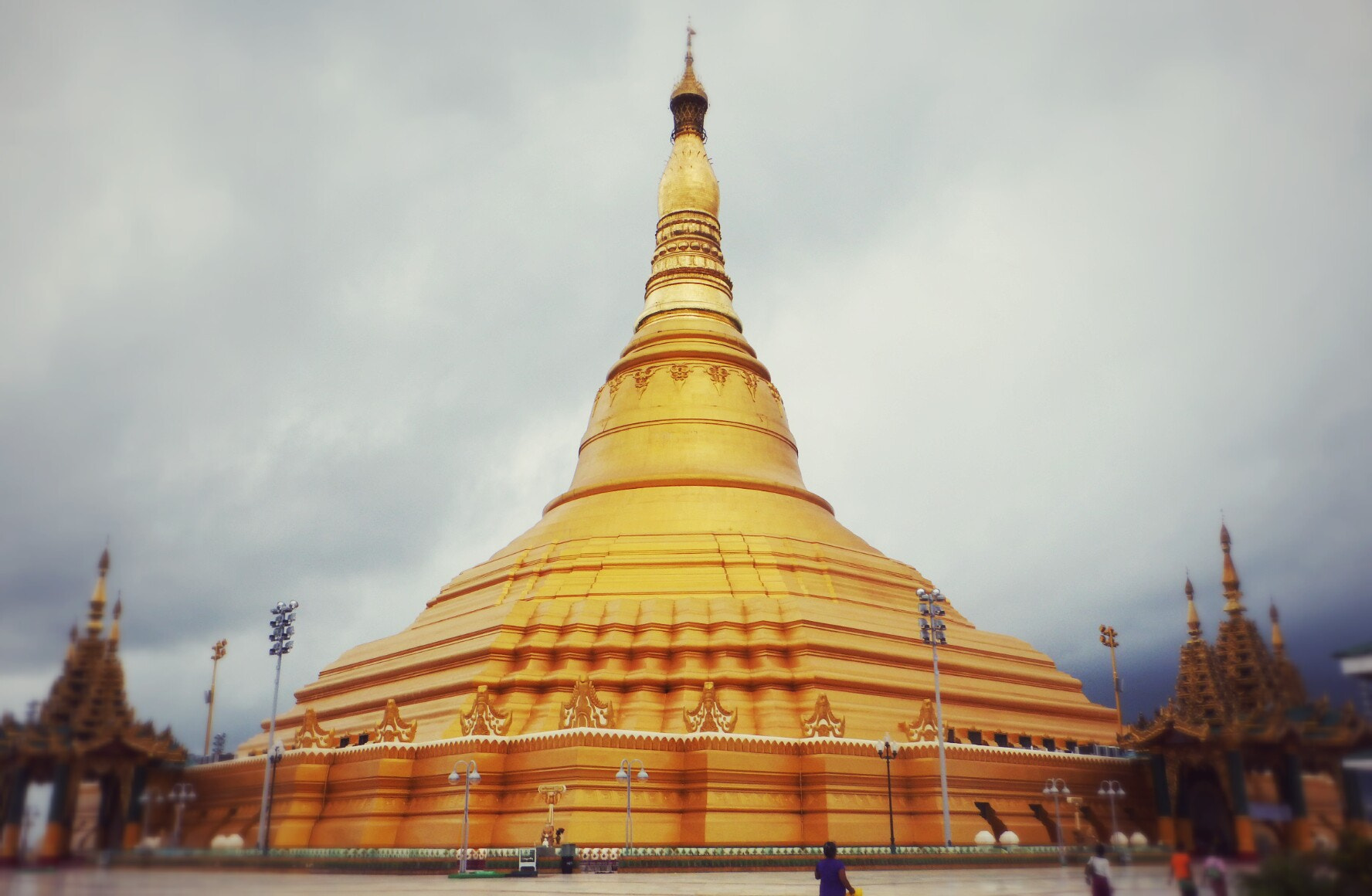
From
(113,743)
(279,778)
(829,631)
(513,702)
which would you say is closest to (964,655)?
(829,631)

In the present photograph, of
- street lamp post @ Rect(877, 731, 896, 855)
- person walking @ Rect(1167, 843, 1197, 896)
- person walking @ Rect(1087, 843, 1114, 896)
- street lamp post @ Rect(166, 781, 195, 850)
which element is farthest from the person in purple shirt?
street lamp post @ Rect(877, 731, 896, 855)

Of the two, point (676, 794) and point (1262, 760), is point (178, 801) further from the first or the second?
point (676, 794)

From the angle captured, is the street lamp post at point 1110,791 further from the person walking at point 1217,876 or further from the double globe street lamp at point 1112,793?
the person walking at point 1217,876

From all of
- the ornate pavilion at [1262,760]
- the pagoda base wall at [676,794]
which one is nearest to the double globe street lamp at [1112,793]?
the pagoda base wall at [676,794]

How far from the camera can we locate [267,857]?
15.2 metres

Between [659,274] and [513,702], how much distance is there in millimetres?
20058

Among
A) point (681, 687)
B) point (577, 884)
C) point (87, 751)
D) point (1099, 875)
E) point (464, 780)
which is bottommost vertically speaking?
point (577, 884)

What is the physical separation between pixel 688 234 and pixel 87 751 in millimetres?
32177

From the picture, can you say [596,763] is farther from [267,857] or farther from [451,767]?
[267,857]

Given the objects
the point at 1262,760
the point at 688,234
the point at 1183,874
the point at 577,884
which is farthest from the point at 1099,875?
the point at 688,234

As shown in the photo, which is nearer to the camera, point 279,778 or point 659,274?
point 279,778

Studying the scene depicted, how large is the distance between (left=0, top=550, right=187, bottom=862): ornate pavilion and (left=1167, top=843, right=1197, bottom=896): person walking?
10.5 meters

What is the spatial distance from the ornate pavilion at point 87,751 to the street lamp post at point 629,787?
9.82 metres

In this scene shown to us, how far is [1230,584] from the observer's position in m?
13.0
